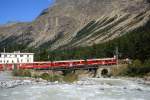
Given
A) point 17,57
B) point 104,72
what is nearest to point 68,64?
point 104,72

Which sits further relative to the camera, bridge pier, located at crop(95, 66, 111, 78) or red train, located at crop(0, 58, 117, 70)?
red train, located at crop(0, 58, 117, 70)

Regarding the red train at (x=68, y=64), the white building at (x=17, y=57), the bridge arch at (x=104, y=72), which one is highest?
the white building at (x=17, y=57)

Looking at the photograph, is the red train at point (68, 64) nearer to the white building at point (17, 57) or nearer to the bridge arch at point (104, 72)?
the bridge arch at point (104, 72)

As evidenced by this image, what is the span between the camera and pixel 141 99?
1641 inches

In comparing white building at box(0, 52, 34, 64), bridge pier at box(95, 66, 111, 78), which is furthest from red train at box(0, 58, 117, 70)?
white building at box(0, 52, 34, 64)

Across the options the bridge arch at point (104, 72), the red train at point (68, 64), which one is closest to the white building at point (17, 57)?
the red train at point (68, 64)

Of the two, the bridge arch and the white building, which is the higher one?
the white building

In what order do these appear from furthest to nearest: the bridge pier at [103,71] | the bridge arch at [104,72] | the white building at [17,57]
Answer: the white building at [17,57] → the bridge arch at [104,72] → the bridge pier at [103,71]

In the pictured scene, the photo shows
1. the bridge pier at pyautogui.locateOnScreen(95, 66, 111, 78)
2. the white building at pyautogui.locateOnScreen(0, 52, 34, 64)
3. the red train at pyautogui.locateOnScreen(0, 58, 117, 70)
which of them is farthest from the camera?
the white building at pyautogui.locateOnScreen(0, 52, 34, 64)

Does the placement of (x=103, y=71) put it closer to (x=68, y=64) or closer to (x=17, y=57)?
(x=68, y=64)

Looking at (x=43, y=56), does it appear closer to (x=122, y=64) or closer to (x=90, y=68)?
(x=90, y=68)

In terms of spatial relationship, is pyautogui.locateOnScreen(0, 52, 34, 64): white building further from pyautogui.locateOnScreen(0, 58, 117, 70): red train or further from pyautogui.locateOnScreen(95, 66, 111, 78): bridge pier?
pyautogui.locateOnScreen(95, 66, 111, 78): bridge pier

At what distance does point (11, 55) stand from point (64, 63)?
3180 centimetres

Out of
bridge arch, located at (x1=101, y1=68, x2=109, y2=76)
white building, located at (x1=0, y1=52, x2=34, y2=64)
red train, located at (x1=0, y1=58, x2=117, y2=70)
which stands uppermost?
white building, located at (x1=0, y1=52, x2=34, y2=64)
